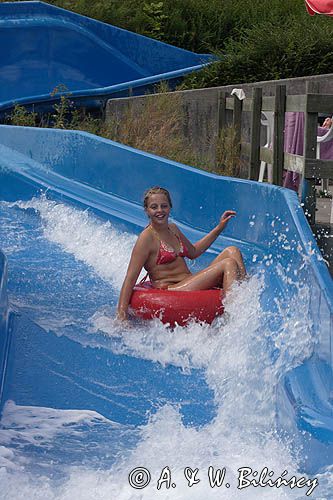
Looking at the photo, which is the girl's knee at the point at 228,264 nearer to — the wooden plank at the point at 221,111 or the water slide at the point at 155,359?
the water slide at the point at 155,359

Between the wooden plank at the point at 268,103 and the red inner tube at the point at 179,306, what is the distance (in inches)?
101

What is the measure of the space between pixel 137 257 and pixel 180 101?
5.09 metres

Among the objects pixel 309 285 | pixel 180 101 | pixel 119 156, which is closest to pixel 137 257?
pixel 309 285

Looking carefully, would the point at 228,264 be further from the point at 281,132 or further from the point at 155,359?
the point at 281,132

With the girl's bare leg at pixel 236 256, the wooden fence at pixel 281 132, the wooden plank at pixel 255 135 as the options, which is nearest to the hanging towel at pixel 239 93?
the wooden fence at pixel 281 132

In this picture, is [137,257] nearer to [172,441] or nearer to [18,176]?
[172,441]

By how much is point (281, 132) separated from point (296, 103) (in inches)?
20.2

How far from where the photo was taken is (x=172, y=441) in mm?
3400

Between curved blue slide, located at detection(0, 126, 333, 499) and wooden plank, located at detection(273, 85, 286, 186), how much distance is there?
72 centimetres

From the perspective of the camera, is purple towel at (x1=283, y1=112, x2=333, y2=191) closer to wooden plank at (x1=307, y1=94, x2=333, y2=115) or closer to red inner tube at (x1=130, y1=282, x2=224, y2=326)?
wooden plank at (x1=307, y1=94, x2=333, y2=115)

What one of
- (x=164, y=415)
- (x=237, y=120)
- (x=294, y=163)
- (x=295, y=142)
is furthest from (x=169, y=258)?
(x=237, y=120)

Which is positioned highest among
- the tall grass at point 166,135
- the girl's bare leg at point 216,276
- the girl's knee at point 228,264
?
the tall grass at point 166,135

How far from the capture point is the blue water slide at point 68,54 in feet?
46.0

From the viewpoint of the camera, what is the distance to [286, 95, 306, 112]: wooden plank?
19.4 ft
